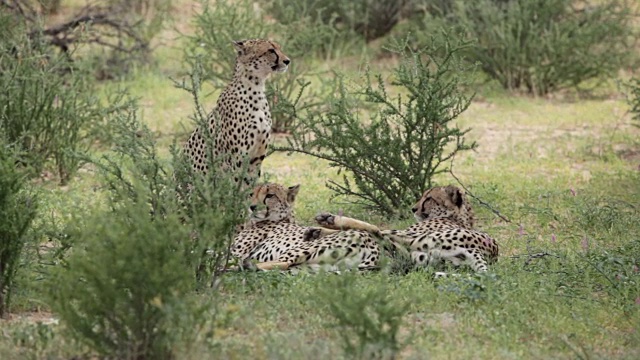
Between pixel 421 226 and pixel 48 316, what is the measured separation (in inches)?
96.2

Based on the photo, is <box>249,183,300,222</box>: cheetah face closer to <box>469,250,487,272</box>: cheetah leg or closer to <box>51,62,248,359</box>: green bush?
<box>469,250,487,272</box>: cheetah leg

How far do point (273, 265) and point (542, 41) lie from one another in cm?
773

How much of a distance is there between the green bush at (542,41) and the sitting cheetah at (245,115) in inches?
225

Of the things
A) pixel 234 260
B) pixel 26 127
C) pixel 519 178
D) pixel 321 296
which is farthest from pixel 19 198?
pixel 519 178

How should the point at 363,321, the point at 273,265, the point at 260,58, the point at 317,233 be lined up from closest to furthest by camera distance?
the point at 363,321 < the point at 273,265 < the point at 317,233 < the point at 260,58

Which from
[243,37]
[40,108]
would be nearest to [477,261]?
[40,108]

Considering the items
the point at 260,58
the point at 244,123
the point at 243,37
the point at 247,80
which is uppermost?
the point at 243,37

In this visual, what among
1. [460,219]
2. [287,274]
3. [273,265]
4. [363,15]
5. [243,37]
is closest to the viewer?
[287,274]

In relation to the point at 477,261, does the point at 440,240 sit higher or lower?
higher

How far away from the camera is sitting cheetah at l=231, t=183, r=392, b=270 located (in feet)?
22.8

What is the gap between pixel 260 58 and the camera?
28.1 feet

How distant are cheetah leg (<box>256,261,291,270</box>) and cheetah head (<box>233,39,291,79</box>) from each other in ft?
6.52

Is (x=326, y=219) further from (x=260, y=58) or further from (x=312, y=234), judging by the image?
(x=260, y=58)

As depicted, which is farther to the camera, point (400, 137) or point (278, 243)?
point (400, 137)
